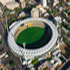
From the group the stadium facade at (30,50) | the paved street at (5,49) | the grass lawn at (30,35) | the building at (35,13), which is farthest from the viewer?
the building at (35,13)

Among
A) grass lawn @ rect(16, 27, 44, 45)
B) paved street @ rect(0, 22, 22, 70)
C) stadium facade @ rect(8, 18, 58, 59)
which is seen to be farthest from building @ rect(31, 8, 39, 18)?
paved street @ rect(0, 22, 22, 70)

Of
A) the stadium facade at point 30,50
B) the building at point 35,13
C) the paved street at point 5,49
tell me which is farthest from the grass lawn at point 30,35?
the building at point 35,13

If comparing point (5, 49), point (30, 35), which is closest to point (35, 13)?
point (30, 35)

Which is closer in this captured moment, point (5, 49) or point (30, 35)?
point (5, 49)

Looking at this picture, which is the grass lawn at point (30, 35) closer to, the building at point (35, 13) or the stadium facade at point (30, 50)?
the stadium facade at point (30, 50)

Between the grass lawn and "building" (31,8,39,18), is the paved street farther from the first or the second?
"building" (31,8,39,18)

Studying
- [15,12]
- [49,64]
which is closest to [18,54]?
[49,64]

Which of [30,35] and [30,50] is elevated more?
[30,50]

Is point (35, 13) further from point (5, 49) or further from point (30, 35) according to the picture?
point (5, 49)
